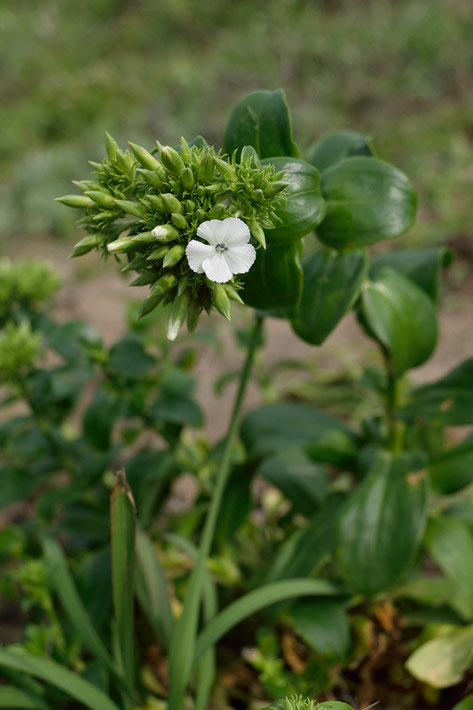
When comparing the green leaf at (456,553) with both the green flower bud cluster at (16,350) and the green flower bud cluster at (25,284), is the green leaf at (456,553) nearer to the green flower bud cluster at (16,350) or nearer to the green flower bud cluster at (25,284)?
the green flower bud cluster at (16,350)

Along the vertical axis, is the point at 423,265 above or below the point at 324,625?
above

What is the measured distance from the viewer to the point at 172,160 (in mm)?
1143

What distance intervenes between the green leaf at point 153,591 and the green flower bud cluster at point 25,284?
0.77 m

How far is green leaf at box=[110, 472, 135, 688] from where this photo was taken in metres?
1.24

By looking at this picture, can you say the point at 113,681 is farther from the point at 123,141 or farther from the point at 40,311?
the point at 123,141

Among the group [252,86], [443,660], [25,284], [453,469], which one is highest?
[252,86]

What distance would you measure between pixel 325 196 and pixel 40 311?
1.05 metres

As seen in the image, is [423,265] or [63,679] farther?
[423,265]

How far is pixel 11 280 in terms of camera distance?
196 cm

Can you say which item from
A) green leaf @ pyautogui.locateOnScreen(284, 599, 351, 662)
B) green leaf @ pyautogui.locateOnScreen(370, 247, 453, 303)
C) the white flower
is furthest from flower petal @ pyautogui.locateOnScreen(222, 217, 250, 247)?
green leaf @ pyautogui.locateOnScreen(284, 599, 351, 662)

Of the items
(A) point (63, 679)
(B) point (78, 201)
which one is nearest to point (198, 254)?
(B) point (78, 201)

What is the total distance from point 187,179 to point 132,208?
4.3 inches

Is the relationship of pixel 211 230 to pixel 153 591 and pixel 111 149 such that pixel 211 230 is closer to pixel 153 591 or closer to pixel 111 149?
pixel 111 149

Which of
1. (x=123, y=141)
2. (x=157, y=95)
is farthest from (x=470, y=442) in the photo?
(x=157, y=95)
